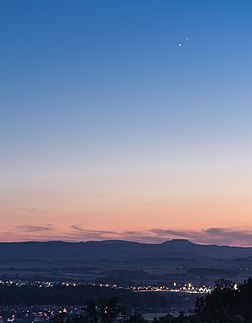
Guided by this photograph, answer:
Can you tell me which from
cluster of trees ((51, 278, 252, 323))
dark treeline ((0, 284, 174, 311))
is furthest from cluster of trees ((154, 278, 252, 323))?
dark treeline ((0, 284, 174, 311))

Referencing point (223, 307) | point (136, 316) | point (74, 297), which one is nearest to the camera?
point (136, 316)

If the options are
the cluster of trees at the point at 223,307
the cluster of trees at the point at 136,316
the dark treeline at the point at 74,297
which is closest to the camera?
the cluster of trees at the point at 136,316

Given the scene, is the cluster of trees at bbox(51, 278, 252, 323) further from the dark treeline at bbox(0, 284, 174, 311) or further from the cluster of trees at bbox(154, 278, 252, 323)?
the dark treeline at bbox(0, 284, 174, 311)

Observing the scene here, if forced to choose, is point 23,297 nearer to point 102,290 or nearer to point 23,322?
point 102,290

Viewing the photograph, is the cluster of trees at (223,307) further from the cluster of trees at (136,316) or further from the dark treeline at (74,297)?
the dark treeline at (74,297)

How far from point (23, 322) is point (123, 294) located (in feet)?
110

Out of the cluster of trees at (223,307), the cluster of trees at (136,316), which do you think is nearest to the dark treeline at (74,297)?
the cluster of trees at (223,307)

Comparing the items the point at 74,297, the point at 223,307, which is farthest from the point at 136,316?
the point at 74,297

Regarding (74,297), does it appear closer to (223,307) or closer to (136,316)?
(223,307)

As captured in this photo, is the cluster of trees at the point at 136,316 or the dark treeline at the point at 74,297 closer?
the cluster of trees at the point at 136,316

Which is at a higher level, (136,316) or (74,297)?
(136,316)

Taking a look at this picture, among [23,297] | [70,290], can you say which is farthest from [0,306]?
[70,290]

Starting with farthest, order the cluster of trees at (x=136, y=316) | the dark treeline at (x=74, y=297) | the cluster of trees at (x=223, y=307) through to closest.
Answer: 1. the dark treeline at (x=74, y=297)
2. the cluster of trees at (x=223, y=307)
3. the cluster of trees at (x=136, y=316)

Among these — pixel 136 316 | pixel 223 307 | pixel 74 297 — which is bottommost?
pixel 74 297
